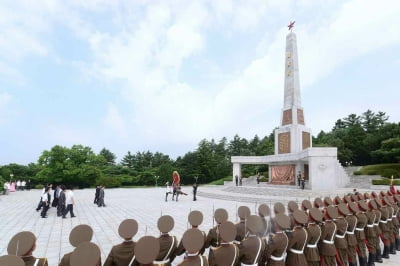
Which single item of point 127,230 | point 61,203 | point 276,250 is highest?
point 127,230

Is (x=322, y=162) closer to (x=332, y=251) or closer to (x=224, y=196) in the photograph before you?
(x=224, y=196)

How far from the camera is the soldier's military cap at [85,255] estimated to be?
113 inches

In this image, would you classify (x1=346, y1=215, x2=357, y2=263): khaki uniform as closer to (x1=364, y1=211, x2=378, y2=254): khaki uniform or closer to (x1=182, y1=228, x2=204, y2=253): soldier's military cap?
(x1=364, y1=211, x2=378, y2=254): khaki uniform

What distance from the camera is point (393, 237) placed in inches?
287

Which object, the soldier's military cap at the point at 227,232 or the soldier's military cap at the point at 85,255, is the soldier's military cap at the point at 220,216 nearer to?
the soldier's military cap at the point at 227,232

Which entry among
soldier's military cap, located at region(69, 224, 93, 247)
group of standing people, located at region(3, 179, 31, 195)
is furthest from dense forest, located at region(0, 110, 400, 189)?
soldier's military cap, located at region(69, 224, 93, 247)

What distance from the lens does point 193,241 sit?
11.4ft

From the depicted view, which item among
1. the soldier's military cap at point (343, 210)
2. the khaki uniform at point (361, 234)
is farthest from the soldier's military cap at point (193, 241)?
the khaki uniform at point (361, 234)

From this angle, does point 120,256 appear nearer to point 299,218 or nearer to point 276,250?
point 276,250

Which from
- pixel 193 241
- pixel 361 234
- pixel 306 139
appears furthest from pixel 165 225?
pixel 306 139

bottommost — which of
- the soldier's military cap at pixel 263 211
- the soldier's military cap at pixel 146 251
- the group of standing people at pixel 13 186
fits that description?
the group of standing people at pixel 13 186

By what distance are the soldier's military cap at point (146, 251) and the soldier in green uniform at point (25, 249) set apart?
1218 millimetres

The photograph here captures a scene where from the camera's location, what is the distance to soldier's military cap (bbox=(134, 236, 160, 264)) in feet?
10.4

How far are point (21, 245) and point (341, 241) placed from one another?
552 centimetres
